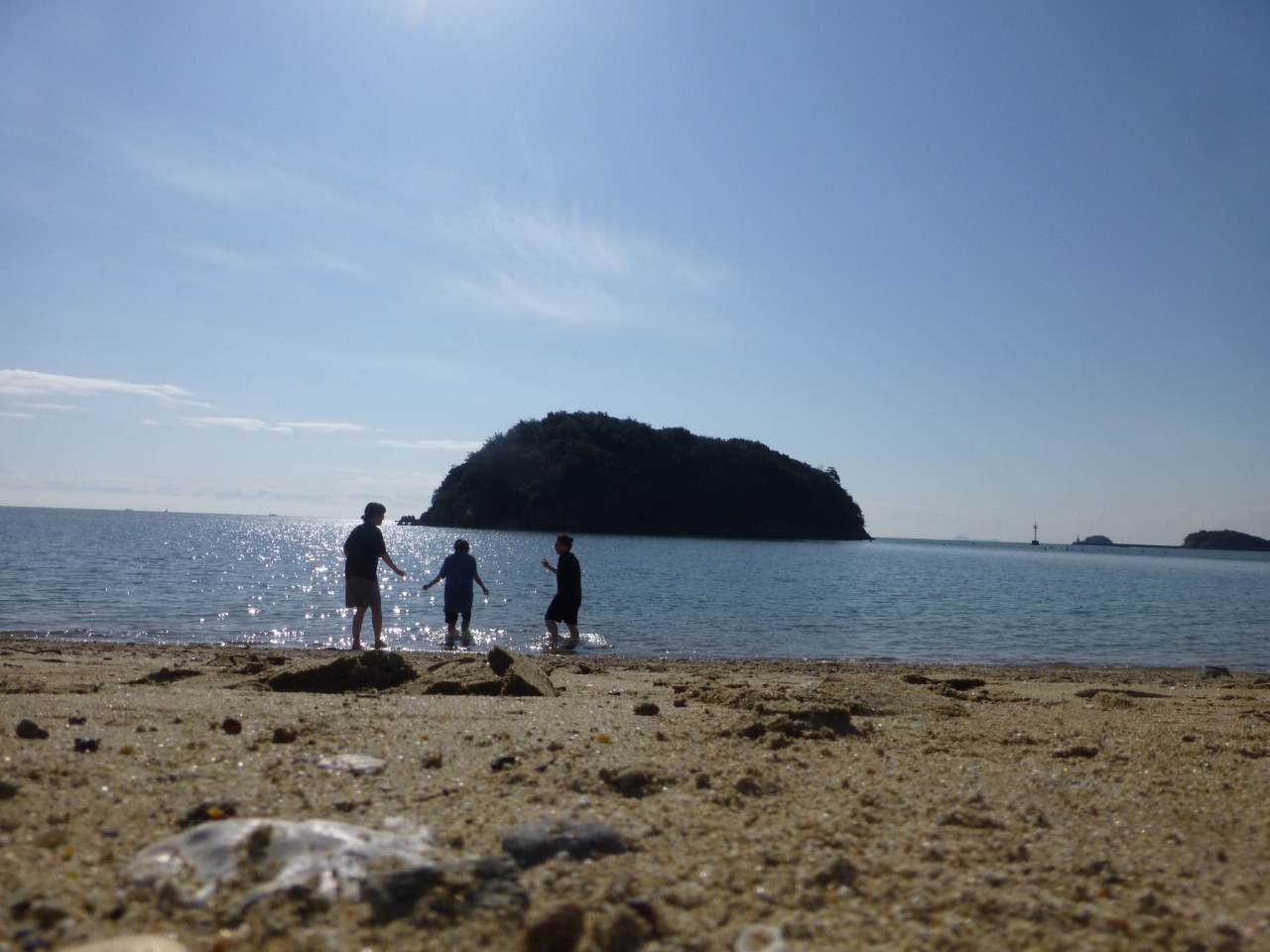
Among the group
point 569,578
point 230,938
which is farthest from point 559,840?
point 569,578

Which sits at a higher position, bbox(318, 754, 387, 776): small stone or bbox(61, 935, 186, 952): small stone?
bbox(61, 935, 186, 952): small stone

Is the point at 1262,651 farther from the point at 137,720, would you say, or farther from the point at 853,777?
the point at 137,720

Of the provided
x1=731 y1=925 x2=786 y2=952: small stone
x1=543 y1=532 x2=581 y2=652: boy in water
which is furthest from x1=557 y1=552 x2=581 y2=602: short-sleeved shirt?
x1=731 y1=925 x2=786 y2=952: small stone

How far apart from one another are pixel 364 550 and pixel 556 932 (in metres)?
9.32

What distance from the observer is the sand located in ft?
7.94

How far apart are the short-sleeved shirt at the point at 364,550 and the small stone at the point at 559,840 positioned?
27.6 feet

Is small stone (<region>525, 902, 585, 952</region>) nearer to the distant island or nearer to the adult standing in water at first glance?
the adult standing in water

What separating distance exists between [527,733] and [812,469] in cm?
14476

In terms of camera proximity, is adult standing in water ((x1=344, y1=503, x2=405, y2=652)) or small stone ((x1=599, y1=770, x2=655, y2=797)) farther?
adult standing in water ((x1=344, y1=503, x2=405, y2=652))

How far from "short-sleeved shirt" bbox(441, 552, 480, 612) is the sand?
7910mm

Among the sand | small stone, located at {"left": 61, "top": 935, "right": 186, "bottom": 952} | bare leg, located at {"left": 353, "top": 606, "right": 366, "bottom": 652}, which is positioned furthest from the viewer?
bare leg, located at {"left": 353, "top": 606, "right": 366, "bottom": 652}

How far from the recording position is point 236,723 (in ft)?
14.8

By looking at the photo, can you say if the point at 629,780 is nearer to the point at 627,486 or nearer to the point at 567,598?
the point at 567,598

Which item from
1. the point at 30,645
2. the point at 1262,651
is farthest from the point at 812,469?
the point at 30,645
